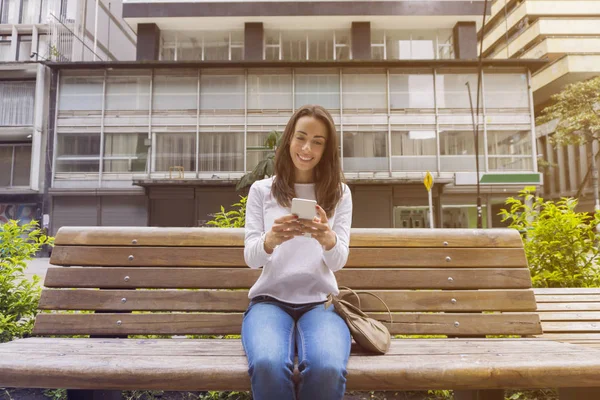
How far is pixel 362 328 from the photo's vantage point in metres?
2.23

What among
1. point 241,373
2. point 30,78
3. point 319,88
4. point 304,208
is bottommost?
point 241,373

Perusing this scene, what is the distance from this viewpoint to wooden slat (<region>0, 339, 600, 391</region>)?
190cm

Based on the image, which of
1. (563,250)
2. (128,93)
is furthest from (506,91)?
(563,250)

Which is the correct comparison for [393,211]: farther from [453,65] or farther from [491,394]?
[491,394]

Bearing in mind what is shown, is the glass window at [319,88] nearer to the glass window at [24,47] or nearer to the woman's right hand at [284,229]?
the glass window at [24,47]

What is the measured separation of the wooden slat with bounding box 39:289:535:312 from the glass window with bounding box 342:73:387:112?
70.3 ft

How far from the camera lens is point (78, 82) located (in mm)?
23391

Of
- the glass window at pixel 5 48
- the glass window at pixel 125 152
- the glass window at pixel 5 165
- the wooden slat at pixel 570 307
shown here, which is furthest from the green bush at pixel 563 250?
the glass window at pixel 5 48

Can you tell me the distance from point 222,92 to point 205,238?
2201 cm

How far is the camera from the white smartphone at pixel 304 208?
6.83 feet

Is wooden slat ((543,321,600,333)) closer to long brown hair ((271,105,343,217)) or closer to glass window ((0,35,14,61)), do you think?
long brown hair ((271,105,343,217))

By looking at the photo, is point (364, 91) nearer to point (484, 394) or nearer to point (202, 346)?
point (484, 394)

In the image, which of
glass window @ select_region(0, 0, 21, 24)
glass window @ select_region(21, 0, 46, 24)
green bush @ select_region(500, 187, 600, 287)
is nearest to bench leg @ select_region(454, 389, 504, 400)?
green bush @ select_region(500, 187, 600, 287)

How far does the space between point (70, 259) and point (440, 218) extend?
2222 centimetres
